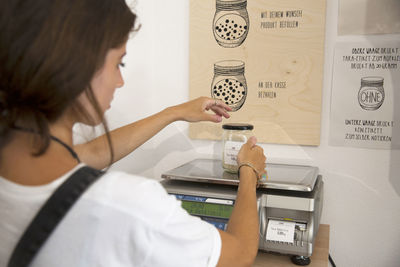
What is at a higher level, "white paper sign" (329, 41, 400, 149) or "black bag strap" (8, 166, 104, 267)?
"white paper sign" (329, 41, 400, 149)

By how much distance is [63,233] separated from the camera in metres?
0.54

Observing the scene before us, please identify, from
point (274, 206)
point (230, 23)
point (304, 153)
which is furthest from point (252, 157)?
point (230, 23)

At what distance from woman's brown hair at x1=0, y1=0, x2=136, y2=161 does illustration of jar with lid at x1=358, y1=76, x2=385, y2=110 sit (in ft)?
3.30

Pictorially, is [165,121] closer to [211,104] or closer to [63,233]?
[211,104]

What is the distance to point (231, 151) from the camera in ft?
3.87

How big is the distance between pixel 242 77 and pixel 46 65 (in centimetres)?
99

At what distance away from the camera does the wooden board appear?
1.30m

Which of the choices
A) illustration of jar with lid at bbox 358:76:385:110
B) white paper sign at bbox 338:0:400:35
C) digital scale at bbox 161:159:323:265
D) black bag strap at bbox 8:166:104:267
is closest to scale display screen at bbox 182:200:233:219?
digital scale at bbox 161:159:323:265

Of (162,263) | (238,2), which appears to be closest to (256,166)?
(162,263)

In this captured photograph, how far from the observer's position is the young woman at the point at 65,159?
52 cm

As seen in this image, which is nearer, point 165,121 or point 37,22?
point 37,22

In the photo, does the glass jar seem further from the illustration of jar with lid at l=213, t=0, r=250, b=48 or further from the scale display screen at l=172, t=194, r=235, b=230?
the illustration of jar with lid at l=213, t=0, r=250, b=48

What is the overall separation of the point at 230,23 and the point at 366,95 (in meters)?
0.60

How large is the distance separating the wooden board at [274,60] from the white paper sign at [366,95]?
7 cm
